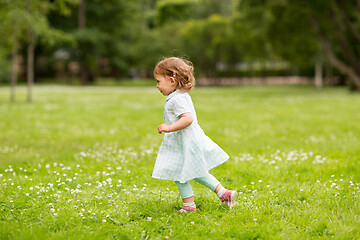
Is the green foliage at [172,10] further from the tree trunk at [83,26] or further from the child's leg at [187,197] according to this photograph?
the child's leg at [187,197]

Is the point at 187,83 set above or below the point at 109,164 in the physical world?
above

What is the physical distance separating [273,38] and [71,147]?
27.1 metres

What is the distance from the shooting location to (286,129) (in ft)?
37.7

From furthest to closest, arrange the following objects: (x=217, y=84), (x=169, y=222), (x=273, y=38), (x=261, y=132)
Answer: (x=217, y=84), (x=273, y=38), (x=261, y=132), (x=169, y=222)

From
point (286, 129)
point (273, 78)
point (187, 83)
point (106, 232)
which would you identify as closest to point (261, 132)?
point (286, 129)

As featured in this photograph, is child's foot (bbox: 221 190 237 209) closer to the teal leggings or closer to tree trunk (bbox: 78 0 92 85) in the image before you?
the teal leggings

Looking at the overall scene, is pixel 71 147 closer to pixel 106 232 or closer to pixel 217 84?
pixel 106 232

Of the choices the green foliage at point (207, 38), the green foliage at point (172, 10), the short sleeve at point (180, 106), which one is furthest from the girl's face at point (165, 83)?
the green foliage at point (172, 10)

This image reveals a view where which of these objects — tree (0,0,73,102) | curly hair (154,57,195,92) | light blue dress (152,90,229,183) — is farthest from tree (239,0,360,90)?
light blue dress (152,90,229,183)

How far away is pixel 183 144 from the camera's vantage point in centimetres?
464

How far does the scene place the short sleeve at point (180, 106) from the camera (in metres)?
4.59

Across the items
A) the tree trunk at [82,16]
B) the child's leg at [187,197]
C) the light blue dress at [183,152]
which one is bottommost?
the child's leg at [187,197]

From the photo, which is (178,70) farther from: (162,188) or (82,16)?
(82,16)

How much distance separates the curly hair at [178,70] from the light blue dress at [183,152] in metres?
0.12
